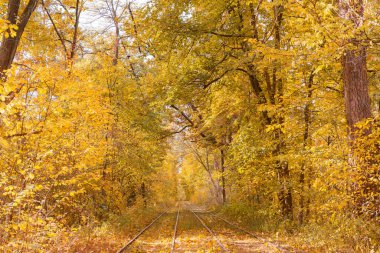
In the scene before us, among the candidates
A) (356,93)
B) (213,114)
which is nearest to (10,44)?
(356,93)

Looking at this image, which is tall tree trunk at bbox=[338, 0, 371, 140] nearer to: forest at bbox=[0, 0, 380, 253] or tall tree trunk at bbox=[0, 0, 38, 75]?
forest at bbox=[0, 0, 380, 253]

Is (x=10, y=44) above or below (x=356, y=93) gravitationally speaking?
above

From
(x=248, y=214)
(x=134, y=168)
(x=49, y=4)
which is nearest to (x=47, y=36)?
(x=49, y=4)

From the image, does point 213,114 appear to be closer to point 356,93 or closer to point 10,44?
point 356,93

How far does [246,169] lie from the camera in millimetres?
13758

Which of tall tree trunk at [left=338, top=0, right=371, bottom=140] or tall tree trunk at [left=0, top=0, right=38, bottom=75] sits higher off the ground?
tall tree trunk at [left=0, top=0, right=38, bottom=75]

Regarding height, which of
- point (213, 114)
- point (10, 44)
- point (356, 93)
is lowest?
A: point (356, 93)

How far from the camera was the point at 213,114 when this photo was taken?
16547 mm

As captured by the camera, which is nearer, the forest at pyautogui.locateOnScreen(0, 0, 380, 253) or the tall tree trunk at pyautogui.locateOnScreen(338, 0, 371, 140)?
the forest at pyautogui.locateOnScreen(0, 0, 380, 253)

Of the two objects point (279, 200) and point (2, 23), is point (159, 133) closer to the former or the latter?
point (279, 200)

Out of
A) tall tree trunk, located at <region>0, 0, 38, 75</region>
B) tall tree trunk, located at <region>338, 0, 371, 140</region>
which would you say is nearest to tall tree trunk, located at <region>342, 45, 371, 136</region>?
tall tree trunk, located at <region>338, 0, 371, 140</region>

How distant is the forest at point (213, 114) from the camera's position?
6387 millimetres

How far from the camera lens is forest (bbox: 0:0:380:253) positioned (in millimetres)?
6387

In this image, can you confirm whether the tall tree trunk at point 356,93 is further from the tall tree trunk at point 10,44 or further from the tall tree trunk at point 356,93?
the tall tree trunk at point 10,44
